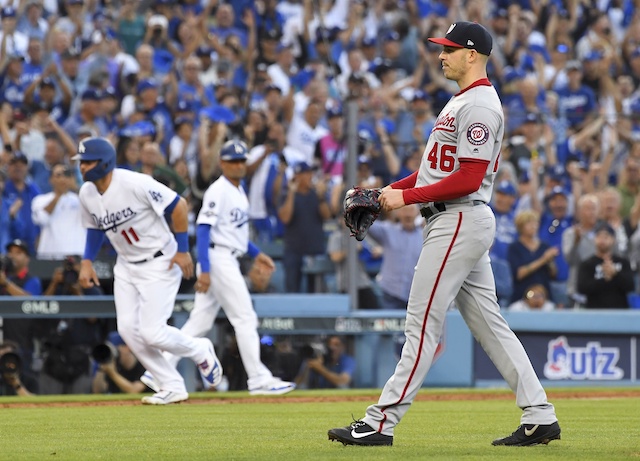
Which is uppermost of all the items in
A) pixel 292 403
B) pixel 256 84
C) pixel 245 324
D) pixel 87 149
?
pixel 256 84

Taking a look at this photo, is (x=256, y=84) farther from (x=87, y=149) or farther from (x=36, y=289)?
(x=87, y=149)

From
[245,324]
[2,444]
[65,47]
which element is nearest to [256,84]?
[65,47]

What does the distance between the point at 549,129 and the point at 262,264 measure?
220 inches

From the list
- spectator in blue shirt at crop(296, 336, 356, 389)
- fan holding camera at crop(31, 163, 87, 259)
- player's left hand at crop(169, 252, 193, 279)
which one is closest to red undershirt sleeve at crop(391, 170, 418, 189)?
player's left hand at crop(169, 252, 193, 279)

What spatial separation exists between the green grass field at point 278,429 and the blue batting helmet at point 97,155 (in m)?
1.85

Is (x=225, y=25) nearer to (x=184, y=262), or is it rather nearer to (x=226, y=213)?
(x=226, y=213)

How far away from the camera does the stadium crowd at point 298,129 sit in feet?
41.7

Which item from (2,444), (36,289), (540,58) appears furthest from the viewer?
(540,58)

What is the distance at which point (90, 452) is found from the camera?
5.68 m

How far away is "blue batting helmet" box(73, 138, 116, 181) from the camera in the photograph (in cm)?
884

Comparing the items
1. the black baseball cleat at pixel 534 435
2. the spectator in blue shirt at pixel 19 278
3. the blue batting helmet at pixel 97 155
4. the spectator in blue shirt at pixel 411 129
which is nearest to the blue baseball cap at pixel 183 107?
the spectator in blue shirt at pixel 411 129

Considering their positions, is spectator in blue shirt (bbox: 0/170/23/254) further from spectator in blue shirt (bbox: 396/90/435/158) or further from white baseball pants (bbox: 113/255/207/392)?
spectator in blue shirt (bbox: 396/90/435/158)

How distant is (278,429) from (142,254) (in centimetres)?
274

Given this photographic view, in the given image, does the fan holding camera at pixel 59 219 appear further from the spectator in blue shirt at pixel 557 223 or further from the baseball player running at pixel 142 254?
the spectator in blue shirt at pixel 557 223
